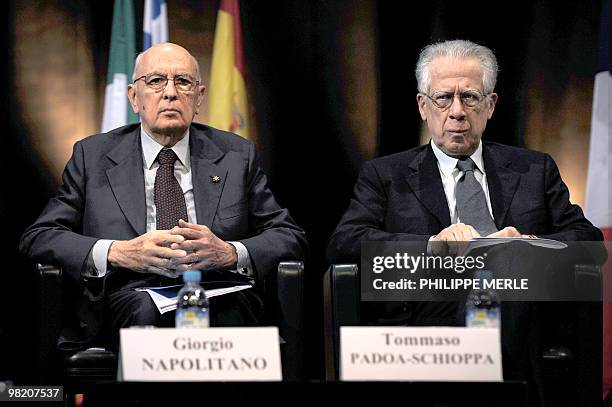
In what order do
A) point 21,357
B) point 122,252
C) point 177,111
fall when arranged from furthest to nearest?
point 21,357 → point 177,111 → point 122,252

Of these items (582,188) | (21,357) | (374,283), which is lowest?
(21,357)

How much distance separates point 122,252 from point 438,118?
1.30 metres

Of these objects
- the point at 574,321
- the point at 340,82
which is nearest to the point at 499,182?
the point at 574,321

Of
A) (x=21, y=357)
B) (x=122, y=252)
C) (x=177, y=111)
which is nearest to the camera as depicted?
(x=122, y=252)

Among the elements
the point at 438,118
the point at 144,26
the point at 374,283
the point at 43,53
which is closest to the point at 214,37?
the point at 144,26

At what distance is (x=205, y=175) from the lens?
3.52 m

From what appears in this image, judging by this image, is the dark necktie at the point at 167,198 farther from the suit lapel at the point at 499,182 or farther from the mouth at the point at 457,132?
the suit lapel at the point at 499,182

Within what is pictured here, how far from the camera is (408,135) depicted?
4414mm

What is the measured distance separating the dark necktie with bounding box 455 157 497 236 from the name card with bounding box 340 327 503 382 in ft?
4.10

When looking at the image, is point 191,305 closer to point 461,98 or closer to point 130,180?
point 130,180

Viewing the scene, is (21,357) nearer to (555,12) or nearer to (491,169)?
(491,169)

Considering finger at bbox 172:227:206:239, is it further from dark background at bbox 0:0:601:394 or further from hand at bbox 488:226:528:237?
dark background at bbox 0:0:601:394

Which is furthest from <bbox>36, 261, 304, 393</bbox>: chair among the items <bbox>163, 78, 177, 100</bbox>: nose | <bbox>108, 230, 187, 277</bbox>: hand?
<bbox>163, 78, 177, 100</bbox>: nose

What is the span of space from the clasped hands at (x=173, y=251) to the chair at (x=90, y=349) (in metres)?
0.21
